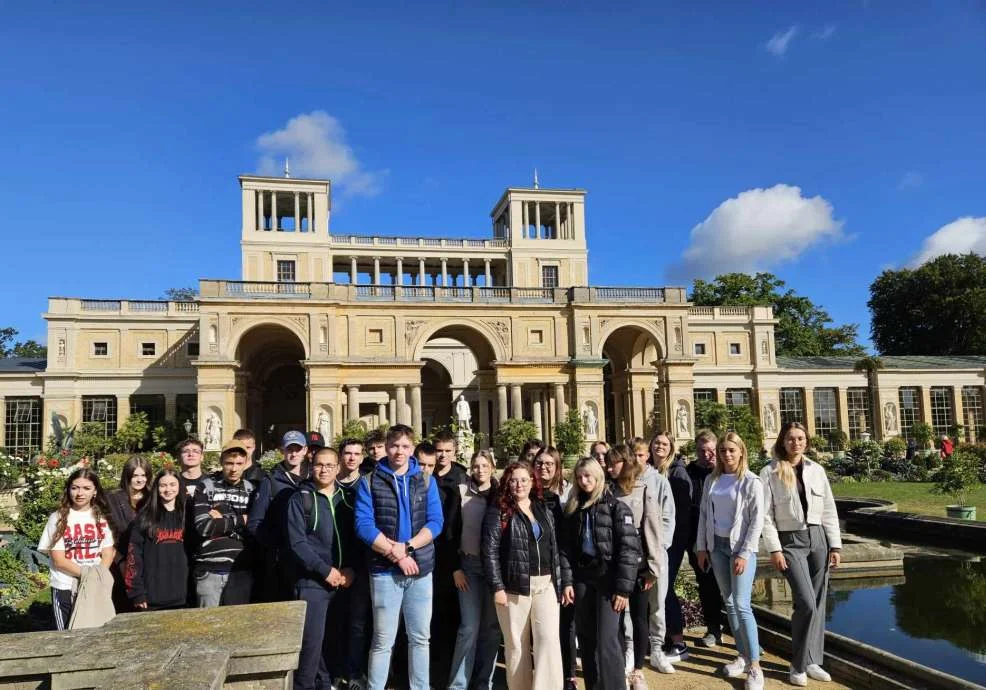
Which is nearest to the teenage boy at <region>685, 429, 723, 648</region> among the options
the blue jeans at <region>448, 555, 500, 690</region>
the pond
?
the pond

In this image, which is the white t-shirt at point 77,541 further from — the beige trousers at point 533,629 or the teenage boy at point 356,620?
the beige trousers at point 533,629

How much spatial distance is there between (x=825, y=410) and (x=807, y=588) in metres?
39.6

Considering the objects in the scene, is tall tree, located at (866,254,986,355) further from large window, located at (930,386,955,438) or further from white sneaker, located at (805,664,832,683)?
white sneaker, located at (805,664,832,683)

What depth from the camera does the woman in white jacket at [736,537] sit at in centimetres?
502

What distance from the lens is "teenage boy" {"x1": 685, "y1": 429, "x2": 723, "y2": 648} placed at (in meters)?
6.04

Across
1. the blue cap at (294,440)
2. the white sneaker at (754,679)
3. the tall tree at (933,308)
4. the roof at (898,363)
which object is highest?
the tall tree at (933,308)

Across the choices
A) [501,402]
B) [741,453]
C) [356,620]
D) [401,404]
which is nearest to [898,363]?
[501,402]

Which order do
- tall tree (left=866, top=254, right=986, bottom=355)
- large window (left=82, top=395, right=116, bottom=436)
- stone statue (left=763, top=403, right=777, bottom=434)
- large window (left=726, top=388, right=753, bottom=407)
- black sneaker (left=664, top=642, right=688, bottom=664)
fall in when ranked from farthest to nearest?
1. tall tree (left=866, top=254, right=986, bottom=355)
2. large window (left=726, top=388, right=753, bottom=407)
3. stone statue (left=763, top=403, right=777, bottom=434)
4. large window (left=82, top=395, right=116, bottom=436)
5. black sneaker (left=664, top=642, right=688, bottom=664)

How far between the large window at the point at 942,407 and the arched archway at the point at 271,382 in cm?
3652

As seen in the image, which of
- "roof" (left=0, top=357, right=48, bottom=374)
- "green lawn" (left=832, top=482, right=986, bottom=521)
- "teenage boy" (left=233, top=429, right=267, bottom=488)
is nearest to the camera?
"teenage boy" (left=233, top=429, right=267, bottom=488)

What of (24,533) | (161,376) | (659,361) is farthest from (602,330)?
(24,533)

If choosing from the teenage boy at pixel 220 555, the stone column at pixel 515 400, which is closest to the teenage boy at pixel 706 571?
the teenage boy at pixel 220 555

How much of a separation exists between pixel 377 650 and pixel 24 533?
6.64m

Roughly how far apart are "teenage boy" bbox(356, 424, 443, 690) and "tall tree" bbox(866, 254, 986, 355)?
5471cm
